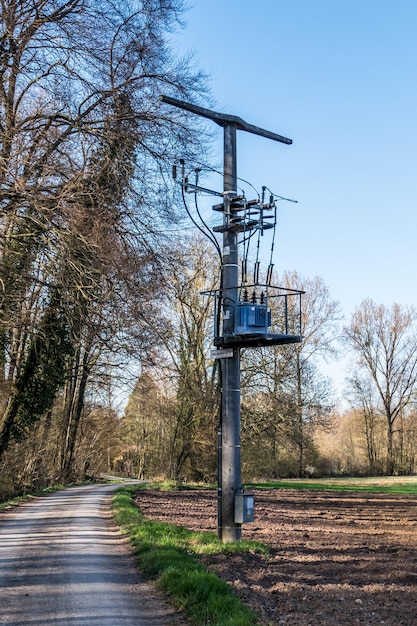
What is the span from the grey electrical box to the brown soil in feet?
2.26

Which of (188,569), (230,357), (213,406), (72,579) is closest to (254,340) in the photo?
(230,357)

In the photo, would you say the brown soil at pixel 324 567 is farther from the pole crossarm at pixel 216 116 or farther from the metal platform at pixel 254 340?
the pole crossarm at pixel 216 116

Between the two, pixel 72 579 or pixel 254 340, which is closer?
pixel 72 579

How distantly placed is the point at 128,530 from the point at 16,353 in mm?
9003

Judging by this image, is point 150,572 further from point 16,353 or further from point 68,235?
point 16,353

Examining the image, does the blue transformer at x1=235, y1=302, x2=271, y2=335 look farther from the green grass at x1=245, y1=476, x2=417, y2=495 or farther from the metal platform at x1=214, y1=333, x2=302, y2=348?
the green grass at x1=245, y1=476, x2=417, y2=495

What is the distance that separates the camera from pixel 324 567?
9422mm

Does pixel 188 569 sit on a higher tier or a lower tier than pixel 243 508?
lower

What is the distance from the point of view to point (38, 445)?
2883 centimetres

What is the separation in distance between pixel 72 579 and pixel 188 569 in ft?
5.10

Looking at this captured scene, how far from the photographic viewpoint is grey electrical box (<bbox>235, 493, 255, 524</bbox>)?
35.9 ft

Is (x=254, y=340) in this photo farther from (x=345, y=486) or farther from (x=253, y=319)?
(x=345, y=486)

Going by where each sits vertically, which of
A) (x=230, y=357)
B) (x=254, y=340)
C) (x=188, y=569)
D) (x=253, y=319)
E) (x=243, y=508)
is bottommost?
(x=188, y=569)

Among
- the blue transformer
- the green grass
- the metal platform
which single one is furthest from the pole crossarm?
the green grass
